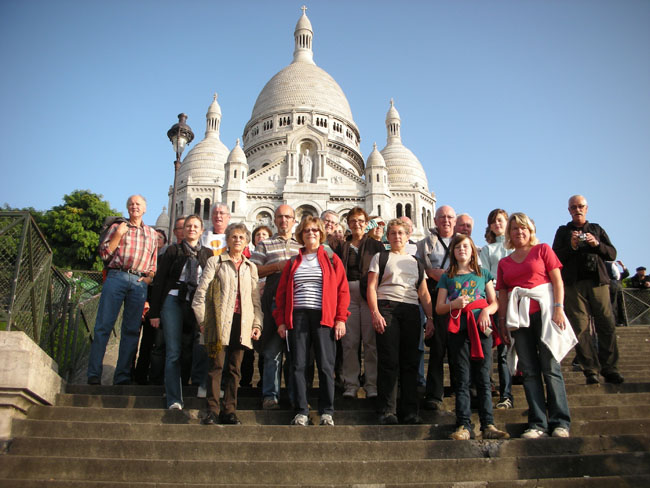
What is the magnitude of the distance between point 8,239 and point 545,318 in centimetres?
501

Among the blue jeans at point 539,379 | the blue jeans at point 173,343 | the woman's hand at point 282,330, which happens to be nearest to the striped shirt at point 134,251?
the blue jeans at point 173,343

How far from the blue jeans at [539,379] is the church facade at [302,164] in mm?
26248

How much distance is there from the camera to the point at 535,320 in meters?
4.96

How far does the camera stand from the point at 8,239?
17.2ft

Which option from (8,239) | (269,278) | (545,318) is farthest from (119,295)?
(545,318)

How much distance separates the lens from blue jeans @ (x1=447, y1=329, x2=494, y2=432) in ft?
15.0

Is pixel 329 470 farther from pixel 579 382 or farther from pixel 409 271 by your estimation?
pixel 579 382

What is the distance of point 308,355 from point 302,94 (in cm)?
5042

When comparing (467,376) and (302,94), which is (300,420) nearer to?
(467,376)

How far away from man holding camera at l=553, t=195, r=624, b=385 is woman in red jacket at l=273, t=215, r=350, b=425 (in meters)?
2.80

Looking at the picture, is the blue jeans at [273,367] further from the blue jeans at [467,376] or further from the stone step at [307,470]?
the blue jeans at [467,376]

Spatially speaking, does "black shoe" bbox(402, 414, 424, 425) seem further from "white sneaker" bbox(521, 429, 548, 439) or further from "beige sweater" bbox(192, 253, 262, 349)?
"beige sweater" bbox(192, 253, 262, 349)

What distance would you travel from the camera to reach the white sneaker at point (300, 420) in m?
4.70

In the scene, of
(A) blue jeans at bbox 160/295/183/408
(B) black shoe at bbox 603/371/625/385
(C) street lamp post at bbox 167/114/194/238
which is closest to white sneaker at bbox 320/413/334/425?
(A) blue jeans at bbox 160/295/183/408
